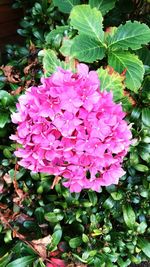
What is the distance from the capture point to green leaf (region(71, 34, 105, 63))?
5.63 feet

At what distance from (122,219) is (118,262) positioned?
0.67 feet

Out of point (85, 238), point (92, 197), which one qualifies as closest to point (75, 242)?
point (85, 238)

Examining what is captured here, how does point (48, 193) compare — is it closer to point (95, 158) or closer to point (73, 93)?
point (95, 158)

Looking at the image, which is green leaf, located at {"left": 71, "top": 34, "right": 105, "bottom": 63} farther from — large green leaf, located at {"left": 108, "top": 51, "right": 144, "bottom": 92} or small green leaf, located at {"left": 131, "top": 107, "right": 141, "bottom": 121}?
small green leaf, located at {"left": 131, "top": 107, "right": 141, "bottom": 121}

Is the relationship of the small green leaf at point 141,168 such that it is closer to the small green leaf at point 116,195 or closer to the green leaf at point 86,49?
the small green leaf at point 116,195

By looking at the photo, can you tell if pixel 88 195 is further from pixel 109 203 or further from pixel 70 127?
pixel 70 127

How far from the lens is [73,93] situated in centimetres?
138

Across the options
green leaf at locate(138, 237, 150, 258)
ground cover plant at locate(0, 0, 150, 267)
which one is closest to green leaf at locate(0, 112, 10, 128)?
ground cover plant at locate(0, 0, 150, 267)

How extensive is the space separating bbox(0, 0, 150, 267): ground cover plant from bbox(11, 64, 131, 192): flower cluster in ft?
0.64

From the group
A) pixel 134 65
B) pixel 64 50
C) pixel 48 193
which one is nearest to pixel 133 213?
pixel 48 193

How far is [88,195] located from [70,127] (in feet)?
1.78

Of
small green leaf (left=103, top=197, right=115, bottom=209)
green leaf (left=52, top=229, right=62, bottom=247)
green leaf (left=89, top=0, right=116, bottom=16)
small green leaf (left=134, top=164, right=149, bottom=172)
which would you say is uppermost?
green leaf (left=89, top=0, right=116, bottom=16)

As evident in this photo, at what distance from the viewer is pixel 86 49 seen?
1.74 meters

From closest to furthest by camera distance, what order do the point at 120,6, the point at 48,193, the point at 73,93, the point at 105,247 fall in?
the point at 73,93, the point at 105,247, the point at 48,193, the point at 120,6
